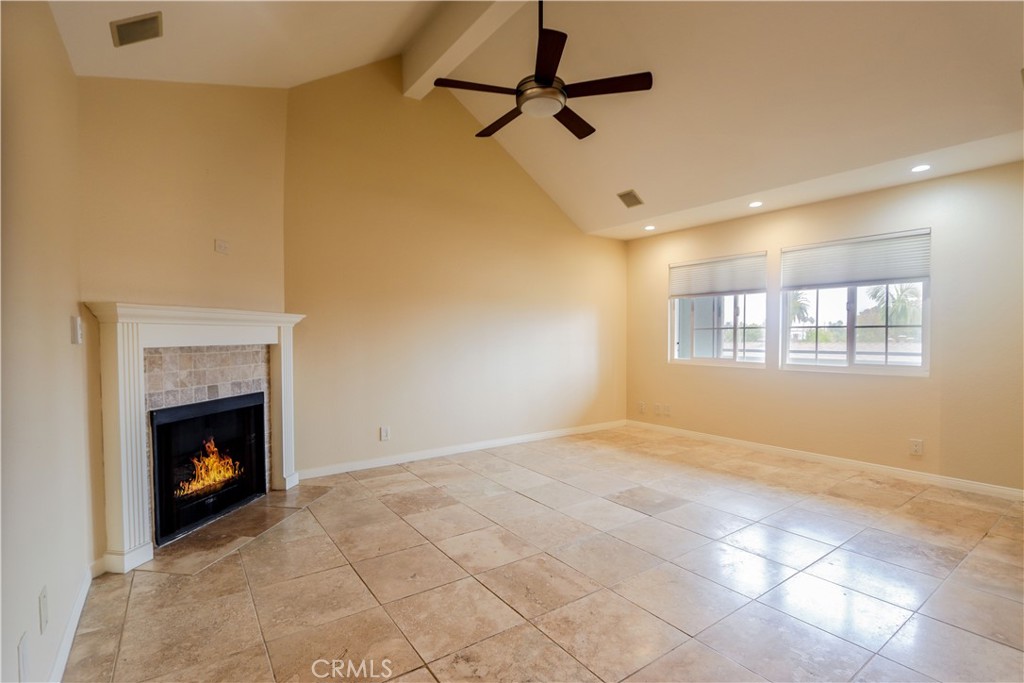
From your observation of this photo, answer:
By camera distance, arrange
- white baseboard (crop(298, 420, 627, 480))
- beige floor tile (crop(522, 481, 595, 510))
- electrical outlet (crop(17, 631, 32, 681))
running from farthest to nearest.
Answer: white baseboard (crop(298, 420, 627, 480)), beige floor tile (crop(522, 481, 595, 510)), electrical outlet (crop(17, 631, 32, 681))

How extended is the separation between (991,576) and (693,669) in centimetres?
197

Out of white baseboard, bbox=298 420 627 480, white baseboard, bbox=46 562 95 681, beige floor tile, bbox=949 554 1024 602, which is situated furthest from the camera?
white baseboard, bbox=298 420 627 480

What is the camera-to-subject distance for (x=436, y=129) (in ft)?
15.6

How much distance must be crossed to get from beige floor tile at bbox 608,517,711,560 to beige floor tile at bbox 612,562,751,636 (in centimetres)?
23

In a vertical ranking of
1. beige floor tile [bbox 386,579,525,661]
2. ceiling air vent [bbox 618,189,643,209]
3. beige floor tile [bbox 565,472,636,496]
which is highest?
ceiling air vent [bbox 618,189,643,209]

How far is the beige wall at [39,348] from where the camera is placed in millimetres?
1455

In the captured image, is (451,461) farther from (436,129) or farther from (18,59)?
(18,59)

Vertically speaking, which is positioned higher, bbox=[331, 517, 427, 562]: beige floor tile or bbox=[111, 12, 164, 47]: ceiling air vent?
bbox=[111, 12, 164, 47]: ceiling air vent

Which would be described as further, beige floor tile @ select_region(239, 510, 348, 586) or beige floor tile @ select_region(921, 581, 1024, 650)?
beige floor tile @ select_region(239, 510, 348, 586)

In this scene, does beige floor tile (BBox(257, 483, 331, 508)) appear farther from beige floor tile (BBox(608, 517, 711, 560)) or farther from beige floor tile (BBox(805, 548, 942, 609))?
beige floor tile (BBox(805, 548, 942, 609))

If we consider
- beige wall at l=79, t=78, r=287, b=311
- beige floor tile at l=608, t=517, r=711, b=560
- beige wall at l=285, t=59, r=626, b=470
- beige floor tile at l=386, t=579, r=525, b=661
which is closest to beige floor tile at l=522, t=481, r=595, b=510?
beige floor tile at l=608, t=517, r=711, b=560

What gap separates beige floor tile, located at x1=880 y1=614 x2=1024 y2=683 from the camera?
5.94 ft

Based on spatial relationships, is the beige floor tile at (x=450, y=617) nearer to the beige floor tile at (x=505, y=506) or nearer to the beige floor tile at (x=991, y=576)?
the beige floor tile at (x=505, y=506)

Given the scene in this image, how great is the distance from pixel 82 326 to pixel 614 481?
3784mm
